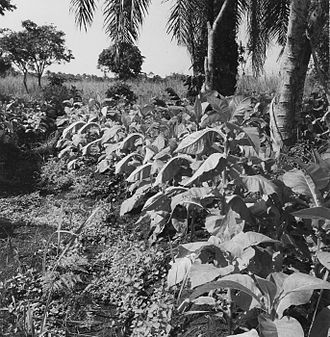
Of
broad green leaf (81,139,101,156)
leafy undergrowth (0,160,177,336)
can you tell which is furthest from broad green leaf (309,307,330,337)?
broad green leaf (81,139,101,156)

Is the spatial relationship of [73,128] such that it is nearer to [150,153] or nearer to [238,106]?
[150,153]

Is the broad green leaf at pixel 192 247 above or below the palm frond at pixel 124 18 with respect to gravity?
below

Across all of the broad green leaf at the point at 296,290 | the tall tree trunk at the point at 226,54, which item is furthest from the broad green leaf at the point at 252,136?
the tall tree trunk at the point at 226,54

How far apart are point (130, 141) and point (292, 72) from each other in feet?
3.91

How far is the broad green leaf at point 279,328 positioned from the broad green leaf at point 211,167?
2.55 feet

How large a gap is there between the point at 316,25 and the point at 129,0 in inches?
179

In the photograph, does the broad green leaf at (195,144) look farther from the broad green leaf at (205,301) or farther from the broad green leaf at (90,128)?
the broad green leaf at (90,128)

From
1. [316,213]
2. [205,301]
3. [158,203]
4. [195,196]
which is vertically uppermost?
[316,213]

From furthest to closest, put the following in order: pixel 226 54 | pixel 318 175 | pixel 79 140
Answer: pixel 226 54
pixel 79 140
pixel 318 175

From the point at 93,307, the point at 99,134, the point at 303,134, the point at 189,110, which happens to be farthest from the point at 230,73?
the point at 93,307

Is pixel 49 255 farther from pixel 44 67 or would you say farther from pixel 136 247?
pixel 44 67

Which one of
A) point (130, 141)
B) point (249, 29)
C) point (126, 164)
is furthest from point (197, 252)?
point (249, 29)

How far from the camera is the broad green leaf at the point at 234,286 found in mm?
1185

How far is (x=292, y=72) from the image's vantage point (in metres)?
3.19
